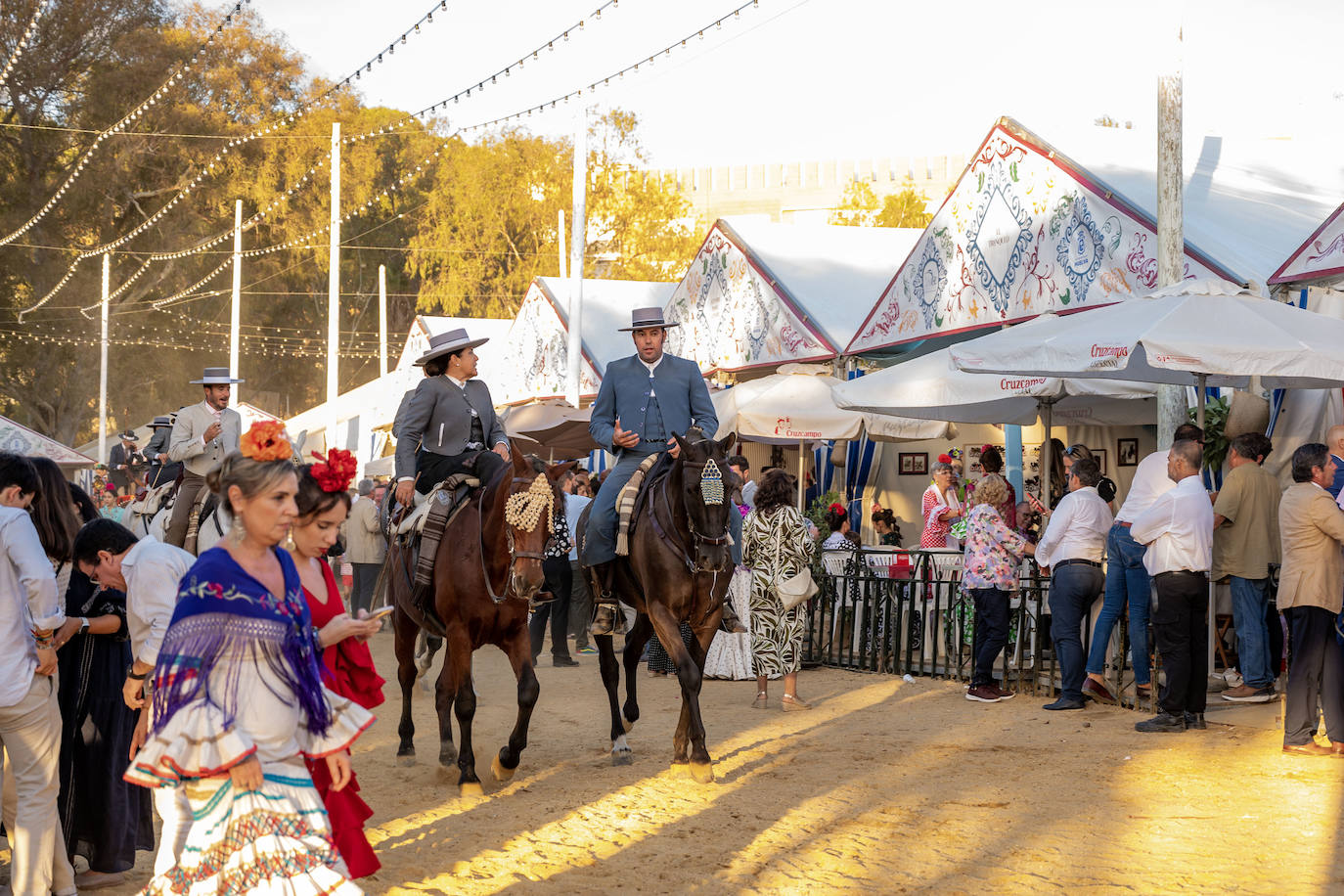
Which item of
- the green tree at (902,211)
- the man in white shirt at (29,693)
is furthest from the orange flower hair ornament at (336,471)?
the green tree at (902,211)

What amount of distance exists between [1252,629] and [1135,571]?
2.89ft

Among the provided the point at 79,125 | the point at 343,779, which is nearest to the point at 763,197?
the point at 79,125

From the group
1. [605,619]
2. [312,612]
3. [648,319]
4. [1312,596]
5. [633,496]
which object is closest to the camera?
[312,612]

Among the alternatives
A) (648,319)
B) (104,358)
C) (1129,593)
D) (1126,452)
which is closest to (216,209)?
(104,358)

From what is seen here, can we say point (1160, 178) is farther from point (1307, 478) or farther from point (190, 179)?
point (190, 179)

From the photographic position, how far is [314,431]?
45.3 metres

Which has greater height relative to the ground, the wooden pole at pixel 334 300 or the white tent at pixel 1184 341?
the wooden pole at pixel 334 300

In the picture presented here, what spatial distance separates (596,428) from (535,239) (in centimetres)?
4908

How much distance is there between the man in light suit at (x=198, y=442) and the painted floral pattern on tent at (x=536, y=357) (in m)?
17.8

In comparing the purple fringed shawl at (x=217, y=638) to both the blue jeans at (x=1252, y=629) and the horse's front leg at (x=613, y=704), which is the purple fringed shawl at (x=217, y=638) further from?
the blue jeans at (x=1252, y=629)

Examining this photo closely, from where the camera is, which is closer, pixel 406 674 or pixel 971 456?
pixel 406 674

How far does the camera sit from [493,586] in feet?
27.2

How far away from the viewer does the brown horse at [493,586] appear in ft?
26.2

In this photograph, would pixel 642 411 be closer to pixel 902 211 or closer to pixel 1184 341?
pixel 1184 341
